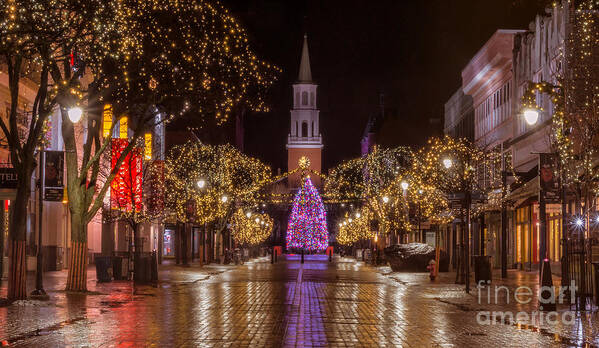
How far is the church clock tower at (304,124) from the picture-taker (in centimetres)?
16288

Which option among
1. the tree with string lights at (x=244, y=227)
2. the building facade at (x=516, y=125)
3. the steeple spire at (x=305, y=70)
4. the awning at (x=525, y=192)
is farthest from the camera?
the steeple spire at (x=305, y=70)

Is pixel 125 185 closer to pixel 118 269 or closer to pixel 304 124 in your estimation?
pixel 118 269

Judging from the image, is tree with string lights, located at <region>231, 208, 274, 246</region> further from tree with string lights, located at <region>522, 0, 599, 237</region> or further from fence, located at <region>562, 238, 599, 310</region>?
fence, located at <region>562, 238, 599, 310</region>

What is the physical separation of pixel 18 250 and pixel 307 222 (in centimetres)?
7300

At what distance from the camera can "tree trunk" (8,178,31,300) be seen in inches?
835

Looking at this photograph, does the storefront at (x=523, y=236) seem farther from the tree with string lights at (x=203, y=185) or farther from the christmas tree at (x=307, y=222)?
the christmas tree at (x=307, y=222)

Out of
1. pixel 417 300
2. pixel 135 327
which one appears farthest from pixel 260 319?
pixel 417 300

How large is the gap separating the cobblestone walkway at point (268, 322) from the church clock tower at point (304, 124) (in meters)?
136

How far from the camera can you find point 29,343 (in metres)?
13.2

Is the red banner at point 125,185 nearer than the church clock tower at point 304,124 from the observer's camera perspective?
Yes

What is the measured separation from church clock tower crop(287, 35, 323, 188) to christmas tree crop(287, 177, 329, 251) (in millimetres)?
67094

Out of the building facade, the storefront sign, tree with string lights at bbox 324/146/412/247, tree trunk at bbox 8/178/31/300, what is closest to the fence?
tree trunk at bbox 8/178/31/300

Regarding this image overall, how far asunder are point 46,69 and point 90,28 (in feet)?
15.5

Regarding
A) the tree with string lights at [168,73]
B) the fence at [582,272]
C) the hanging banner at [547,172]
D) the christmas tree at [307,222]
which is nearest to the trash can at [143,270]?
the tree with string lights at [168,73]
